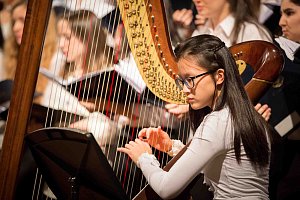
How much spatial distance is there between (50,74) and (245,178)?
1427 millimetres

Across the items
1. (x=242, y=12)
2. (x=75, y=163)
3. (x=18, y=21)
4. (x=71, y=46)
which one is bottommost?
(x=75, y=163)

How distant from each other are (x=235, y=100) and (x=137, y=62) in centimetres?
44

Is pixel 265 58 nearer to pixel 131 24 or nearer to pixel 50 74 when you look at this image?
pixel 131 24

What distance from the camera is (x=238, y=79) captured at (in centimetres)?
145

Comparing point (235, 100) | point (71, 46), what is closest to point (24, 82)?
point (235, 100)

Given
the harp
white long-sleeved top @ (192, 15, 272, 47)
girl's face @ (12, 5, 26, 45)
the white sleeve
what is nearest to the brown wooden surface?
the harp

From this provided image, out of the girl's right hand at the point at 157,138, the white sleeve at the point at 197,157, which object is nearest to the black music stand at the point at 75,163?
the white sleeve at the point at 197,157

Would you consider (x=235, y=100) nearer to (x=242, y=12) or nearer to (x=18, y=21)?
(x=242, y=12)

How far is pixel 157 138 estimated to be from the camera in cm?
173

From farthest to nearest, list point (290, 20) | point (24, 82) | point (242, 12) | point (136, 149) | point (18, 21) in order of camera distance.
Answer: point (18, 21) → point (242, 12) → point (290, 20) → point (136, 149) → point (24, 82)

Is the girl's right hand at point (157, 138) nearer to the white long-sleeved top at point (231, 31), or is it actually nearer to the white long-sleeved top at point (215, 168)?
the white long-sleeved top at point (215, 168)

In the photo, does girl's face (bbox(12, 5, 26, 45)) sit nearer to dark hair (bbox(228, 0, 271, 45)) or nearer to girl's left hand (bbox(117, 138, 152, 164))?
dark hair (bbox(228, 0, 271, 45))

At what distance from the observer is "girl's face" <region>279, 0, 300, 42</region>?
7.34ft

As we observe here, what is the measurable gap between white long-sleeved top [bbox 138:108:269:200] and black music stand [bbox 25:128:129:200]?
164 millimetres
